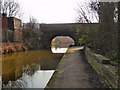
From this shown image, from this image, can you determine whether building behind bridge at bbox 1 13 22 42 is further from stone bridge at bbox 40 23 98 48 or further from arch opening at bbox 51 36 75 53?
arch opening at bbox 51 36 75 53

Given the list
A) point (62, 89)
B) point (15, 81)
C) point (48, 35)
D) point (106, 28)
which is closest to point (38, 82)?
point (15, 81)

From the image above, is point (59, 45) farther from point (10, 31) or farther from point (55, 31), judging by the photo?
point (10, 31)

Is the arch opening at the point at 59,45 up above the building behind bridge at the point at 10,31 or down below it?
below

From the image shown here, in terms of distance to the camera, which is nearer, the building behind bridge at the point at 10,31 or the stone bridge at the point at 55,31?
the building behind bridge at the point at 10,31

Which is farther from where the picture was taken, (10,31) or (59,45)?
(59,45)

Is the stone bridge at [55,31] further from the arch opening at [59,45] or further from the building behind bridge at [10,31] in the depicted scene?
the building behind bridge at [10,31]

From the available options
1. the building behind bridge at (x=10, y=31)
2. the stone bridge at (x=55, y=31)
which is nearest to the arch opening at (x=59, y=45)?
the stone bridge at (x=55, y=31)

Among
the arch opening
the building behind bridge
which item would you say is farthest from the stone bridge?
the building behind bridge

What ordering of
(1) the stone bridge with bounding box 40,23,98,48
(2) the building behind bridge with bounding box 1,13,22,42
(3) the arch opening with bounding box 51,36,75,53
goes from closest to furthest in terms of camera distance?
(2) the building behind bridge with bounding box 1,13,22,42 < (3) the arch opening with bounding box 51,36,75,53 < (1) the stone bridge with bounding box 40,23,98,48

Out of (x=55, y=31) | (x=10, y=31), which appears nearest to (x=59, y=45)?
(x=55, y=31)

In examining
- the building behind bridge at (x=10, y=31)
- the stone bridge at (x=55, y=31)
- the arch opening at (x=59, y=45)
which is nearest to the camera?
the building behind bridge at (x=10, y=31)

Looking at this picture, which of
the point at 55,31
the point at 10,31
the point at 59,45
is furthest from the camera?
the point at 59,45

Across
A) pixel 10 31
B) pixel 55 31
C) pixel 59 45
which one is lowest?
pixel 59 45

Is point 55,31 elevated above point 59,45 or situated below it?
above
